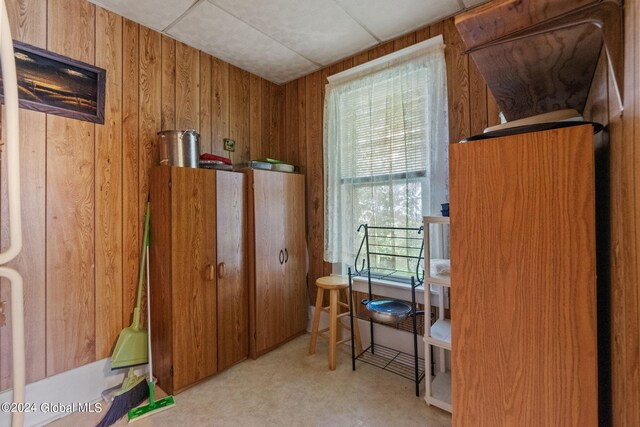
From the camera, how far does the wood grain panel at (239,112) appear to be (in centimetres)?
279

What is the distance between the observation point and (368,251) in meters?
2.49

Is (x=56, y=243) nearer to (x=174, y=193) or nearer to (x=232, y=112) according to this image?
(x=174, y=193)

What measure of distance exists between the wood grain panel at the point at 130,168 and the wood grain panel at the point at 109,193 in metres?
0.03

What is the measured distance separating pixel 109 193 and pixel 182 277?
774mm

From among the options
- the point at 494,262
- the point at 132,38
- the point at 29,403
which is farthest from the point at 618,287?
the point at 132,38

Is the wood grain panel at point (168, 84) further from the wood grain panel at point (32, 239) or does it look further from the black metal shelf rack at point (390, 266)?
the black metal shelf rack at point (390, 266)

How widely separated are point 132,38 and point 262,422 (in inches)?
109

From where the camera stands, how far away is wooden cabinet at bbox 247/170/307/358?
2428 mm

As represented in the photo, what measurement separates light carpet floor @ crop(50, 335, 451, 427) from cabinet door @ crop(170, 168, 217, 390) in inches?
7.5

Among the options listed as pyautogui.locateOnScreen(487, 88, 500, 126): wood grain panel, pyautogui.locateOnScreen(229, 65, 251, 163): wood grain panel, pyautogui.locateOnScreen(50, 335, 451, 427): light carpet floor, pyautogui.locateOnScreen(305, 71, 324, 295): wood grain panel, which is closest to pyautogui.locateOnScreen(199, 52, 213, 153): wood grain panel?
pyautogui.locateOnScreen(229, 65, 251, 163): wood grain panel

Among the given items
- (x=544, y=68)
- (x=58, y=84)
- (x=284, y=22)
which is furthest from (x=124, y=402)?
(x=284, y=22)

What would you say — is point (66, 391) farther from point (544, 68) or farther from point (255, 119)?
point (544, 68)

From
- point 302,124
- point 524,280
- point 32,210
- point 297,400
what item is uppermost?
point 302,124

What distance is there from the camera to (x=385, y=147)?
2432 mm
